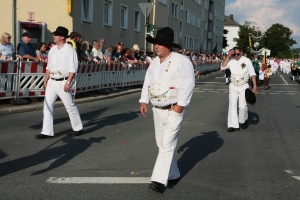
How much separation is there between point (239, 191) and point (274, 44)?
12861 centimetres

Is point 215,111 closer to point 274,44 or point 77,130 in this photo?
point 77,130

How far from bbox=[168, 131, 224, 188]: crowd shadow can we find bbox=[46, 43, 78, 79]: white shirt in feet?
7.69

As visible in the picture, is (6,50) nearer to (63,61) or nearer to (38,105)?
(38,105)

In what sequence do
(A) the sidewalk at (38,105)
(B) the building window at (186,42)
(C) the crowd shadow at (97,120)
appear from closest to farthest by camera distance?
(C) the crowd shadow at (97,120) → (A) the sidewalk at (38,105) → (B) the building window at (186,42)

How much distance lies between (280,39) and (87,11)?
374 feet

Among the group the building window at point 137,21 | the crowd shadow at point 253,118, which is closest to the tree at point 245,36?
the building window at point 137,21

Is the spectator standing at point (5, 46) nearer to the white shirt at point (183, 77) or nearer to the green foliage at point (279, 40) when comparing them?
the white shirt at point (183, 77)

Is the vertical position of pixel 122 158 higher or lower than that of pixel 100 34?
lower

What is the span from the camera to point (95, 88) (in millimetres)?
15758

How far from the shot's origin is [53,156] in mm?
6566

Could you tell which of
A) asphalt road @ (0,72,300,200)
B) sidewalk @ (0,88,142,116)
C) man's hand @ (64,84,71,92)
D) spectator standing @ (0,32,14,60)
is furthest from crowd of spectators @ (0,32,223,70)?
man's hand @ (64,84,71,92)

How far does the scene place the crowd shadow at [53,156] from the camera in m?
5.88

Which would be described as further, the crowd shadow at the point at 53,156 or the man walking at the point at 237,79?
the man walking at the point at 237,79

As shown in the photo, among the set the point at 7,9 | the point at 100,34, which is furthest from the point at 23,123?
the point at 100,34
